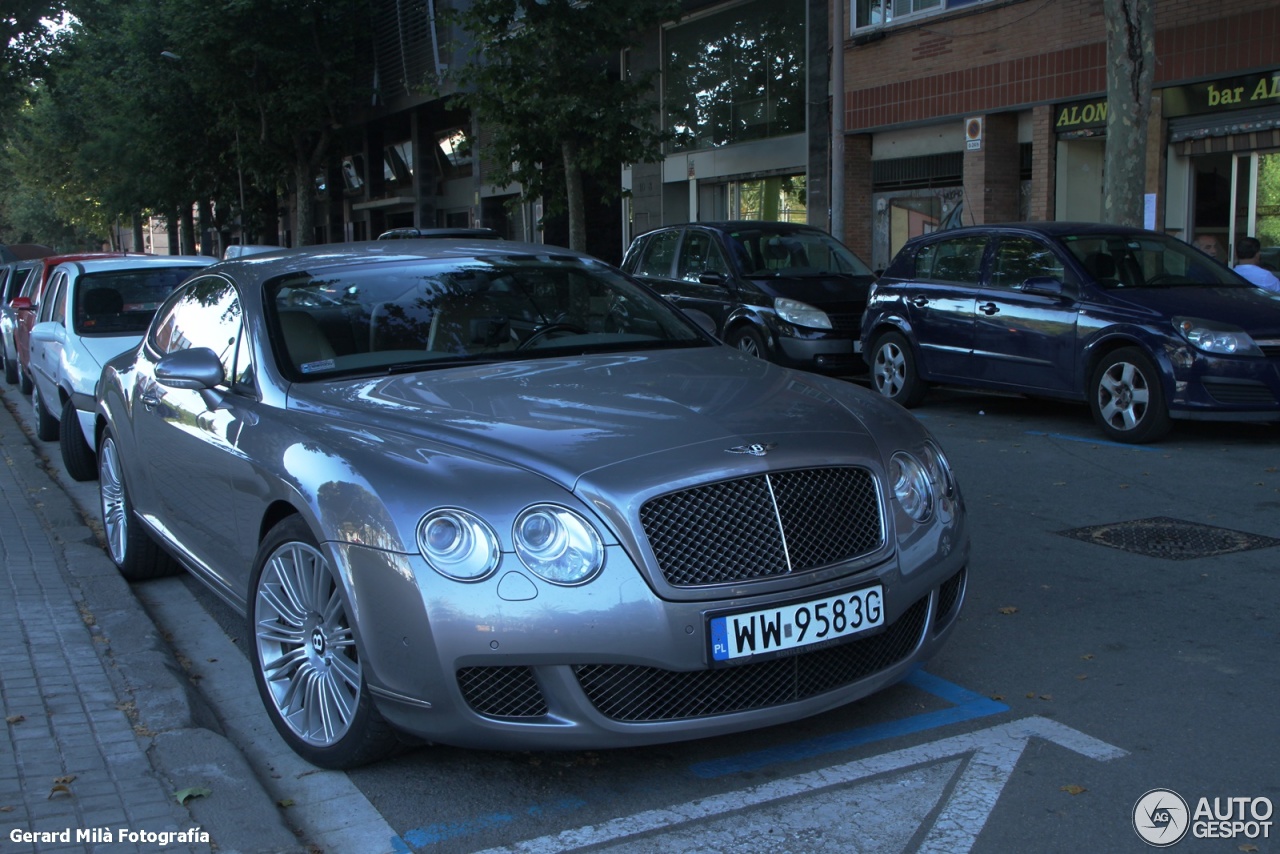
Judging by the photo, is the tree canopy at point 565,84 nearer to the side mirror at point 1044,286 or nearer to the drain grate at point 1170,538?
the side mirror at point 1044,286

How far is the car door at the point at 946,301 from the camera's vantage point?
36.4 ft

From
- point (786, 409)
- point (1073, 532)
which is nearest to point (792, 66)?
point (1073, 532)

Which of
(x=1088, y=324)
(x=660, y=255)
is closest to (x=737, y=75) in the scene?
(x=660, y=255)

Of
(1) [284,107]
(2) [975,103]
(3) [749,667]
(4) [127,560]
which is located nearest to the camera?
(3) [749,667]

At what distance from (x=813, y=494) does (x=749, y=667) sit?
508 millimetres

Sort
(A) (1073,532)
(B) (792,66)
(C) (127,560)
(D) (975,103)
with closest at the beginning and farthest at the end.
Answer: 1. (C) (127,560)
2. (A) (1073,532)
3. (D) (975,103)
4. (B) (792,66)

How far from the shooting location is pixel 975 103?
19.5 m

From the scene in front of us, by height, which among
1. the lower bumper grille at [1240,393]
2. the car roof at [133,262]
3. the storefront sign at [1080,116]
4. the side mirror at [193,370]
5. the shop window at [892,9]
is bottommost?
the lower bumper grille at [1240,393]

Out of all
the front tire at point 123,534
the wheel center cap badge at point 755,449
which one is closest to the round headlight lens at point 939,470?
the wheel center cap badge at point 755,449

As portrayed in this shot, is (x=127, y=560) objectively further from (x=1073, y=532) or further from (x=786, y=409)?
(x=1073, y=532)

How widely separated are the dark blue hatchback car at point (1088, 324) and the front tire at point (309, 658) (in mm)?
7294

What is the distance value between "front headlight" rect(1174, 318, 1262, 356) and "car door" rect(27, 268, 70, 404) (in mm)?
8223

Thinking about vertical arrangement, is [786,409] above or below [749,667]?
above

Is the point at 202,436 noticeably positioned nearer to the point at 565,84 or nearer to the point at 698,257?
the point at 698,257
